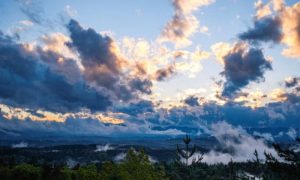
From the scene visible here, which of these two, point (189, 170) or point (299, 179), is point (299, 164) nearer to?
point (299, 179)

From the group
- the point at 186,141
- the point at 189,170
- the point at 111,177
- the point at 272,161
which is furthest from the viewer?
the point at 111,177

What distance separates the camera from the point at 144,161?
243ft

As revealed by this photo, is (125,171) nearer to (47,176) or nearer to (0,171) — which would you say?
(47,176)

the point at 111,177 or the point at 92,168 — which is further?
the point at 92,168

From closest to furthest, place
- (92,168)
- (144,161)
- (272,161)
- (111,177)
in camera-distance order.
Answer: (272,161), (111,177), (144,161), (92,168)

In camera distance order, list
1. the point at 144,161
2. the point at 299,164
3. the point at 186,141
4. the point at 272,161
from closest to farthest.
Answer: the point at 299,164
the point at 272,161
the point at 186,141
the point at 144,161

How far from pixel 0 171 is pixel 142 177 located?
55652mm

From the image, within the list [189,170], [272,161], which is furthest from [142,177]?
[272,161]

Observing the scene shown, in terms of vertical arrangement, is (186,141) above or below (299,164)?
above

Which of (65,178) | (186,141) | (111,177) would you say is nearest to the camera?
(186,141)

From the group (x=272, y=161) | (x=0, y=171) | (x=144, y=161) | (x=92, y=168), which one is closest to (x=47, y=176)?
(x=0, y=171)

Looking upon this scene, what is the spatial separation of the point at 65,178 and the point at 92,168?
14.9 m

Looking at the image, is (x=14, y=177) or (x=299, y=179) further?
(x=14, y=177)

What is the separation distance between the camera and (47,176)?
4087 inches
